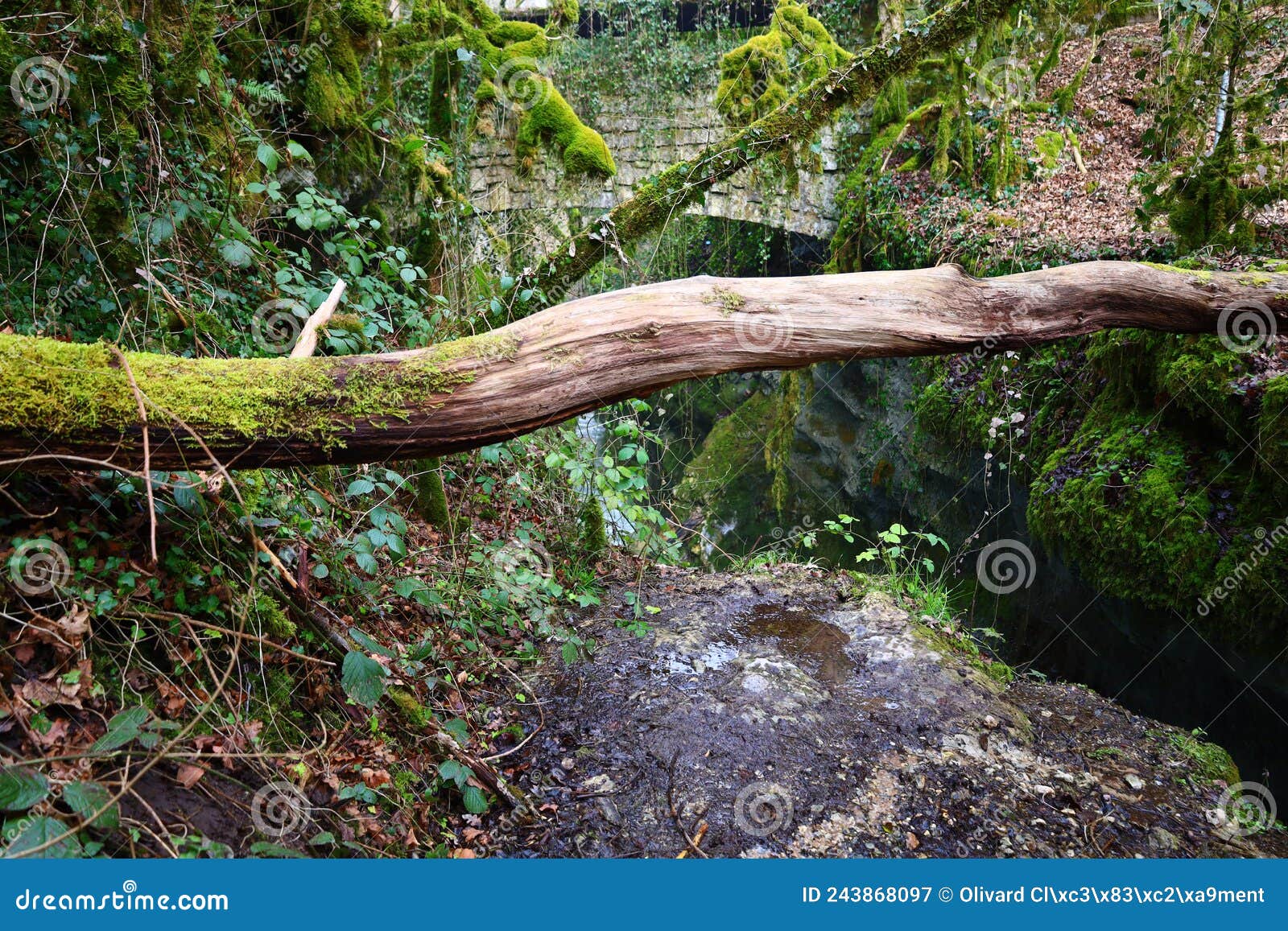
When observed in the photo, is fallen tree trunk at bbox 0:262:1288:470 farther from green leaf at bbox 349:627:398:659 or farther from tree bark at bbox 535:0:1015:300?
tree bark at bbox 535:0:1015:300

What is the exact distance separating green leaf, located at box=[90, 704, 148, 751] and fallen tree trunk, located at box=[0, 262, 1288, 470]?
664mm

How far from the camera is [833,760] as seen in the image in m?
3.02

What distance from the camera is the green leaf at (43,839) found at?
147cm

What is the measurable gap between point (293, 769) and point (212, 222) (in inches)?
90.9

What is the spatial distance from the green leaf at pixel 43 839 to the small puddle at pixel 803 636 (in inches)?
120

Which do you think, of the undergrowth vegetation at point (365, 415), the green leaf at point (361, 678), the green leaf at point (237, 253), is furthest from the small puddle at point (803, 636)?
the green leaf at point (237, 253)

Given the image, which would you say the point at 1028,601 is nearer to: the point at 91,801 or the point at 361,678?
the point at 361,678

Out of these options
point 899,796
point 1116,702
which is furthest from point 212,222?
point 1116,702

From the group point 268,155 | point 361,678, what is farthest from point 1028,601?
point 268,155

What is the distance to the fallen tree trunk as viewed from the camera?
189cm

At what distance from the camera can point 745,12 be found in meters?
8.98

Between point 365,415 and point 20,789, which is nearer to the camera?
point 20,789

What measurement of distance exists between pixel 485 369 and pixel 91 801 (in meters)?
1.39

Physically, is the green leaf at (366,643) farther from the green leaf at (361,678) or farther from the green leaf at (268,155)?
the green leaf at (268,155)
